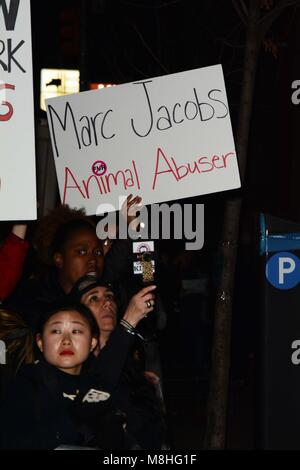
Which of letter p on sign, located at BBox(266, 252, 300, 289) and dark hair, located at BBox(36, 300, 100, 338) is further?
letter p on sign, located at BBox(266, 252, 300, 289)

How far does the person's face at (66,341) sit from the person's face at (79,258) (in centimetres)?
105

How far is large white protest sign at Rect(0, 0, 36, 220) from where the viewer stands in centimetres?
425

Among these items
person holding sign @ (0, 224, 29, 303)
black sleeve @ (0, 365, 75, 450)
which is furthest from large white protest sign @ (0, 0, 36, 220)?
black sleeve @ (0, 365, 75, 450)

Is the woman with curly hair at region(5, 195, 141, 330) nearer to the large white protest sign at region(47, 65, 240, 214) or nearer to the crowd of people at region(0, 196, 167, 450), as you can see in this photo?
the crowd of people at region(0, 196, 167, 450)

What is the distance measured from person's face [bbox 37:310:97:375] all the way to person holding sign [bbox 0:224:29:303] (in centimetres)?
79

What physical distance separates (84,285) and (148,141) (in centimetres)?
125

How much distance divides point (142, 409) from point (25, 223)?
122cm

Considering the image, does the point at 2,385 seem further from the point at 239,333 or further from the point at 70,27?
the point at 70,27

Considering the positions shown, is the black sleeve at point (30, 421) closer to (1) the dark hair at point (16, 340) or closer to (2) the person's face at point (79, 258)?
(1) the dark hair at point (16, 340)

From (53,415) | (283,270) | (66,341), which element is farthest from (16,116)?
(283,270)

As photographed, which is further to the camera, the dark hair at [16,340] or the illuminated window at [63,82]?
the illuminated window at [63,82]

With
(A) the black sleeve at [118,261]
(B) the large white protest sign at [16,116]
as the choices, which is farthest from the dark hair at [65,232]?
(B) the large white protest sign at [16,116]

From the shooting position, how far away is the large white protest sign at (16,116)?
4.25m

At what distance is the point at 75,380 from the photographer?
3.57 meters
